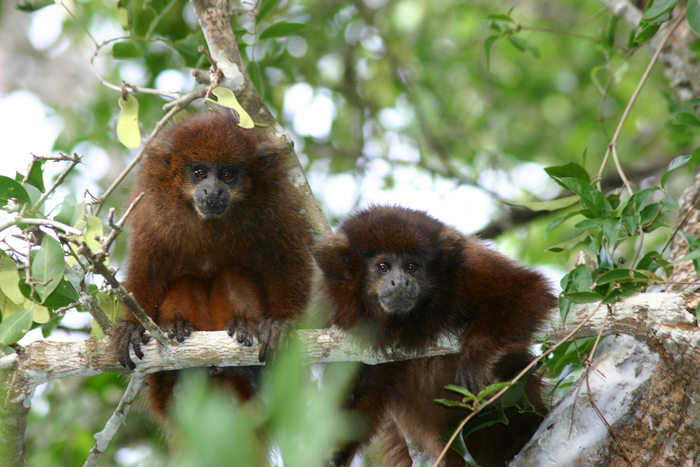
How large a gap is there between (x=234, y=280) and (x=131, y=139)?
1428 mm

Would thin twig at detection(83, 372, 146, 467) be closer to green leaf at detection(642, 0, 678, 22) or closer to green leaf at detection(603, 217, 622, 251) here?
green leaf at detection(603, 217, 622, 251)

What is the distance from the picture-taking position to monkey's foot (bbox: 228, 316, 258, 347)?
127 inches

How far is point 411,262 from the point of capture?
3676mm

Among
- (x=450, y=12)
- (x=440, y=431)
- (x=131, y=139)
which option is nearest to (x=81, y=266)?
(x=131, y=139)

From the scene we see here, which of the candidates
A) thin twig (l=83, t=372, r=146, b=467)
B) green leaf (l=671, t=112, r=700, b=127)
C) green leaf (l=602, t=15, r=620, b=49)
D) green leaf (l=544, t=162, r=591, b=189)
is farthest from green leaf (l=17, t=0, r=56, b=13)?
green leaf (l=671, t=112, r=700, b=127)

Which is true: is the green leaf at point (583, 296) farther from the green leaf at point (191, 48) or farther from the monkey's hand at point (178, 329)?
the green leaf at point (191, 48)

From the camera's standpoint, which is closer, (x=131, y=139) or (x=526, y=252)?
(x=131, y=139)

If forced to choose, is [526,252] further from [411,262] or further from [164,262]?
[164,262]

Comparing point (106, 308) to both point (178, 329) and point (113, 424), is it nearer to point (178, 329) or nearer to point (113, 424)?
point (178, 329)

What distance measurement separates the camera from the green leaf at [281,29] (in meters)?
4.01

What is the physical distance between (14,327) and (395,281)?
185 cm

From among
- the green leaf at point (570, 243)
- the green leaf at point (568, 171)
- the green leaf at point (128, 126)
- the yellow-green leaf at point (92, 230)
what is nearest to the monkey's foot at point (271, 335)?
the yellow-green leaf at point (92, 230)

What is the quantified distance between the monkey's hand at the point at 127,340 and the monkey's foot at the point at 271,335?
0.60 metres

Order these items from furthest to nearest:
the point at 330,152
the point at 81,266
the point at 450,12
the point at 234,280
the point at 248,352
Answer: the point at 450,12 < the point at 330,152 < the point at 234,280 < the point at 248,352 < the point at 81,266
